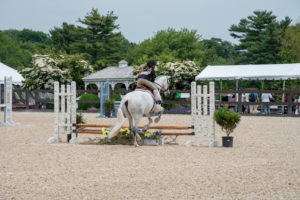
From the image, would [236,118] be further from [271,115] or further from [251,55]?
[251,55]

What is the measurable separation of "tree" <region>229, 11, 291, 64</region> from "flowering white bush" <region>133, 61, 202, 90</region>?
18.3 meters

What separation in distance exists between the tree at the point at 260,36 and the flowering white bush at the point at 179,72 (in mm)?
18321

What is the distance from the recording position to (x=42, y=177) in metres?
5.74

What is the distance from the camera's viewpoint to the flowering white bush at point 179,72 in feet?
93.5

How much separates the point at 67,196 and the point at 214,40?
73266 millimetres

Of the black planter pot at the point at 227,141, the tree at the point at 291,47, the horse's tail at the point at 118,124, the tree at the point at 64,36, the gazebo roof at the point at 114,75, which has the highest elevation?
the tree at the point at 64,36

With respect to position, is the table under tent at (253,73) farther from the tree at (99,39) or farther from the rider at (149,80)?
the tree at (99,39)

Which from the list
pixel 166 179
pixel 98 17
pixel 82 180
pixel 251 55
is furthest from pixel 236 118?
pixel 98 17

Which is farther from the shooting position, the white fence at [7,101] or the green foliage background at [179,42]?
the green foliage background at [179,42]

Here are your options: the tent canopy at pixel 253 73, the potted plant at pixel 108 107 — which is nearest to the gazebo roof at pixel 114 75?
the tent canopy at pixel 253 73

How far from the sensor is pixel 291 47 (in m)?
40.8

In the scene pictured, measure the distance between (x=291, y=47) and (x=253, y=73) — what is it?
62.9 feet

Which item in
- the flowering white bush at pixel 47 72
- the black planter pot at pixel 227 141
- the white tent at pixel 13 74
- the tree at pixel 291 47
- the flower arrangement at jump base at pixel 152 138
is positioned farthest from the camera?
the tree at pixel 291 47

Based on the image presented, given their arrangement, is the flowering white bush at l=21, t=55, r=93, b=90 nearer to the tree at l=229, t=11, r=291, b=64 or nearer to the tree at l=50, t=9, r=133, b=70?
the tree at l=50, t=9, r=133, b=70
